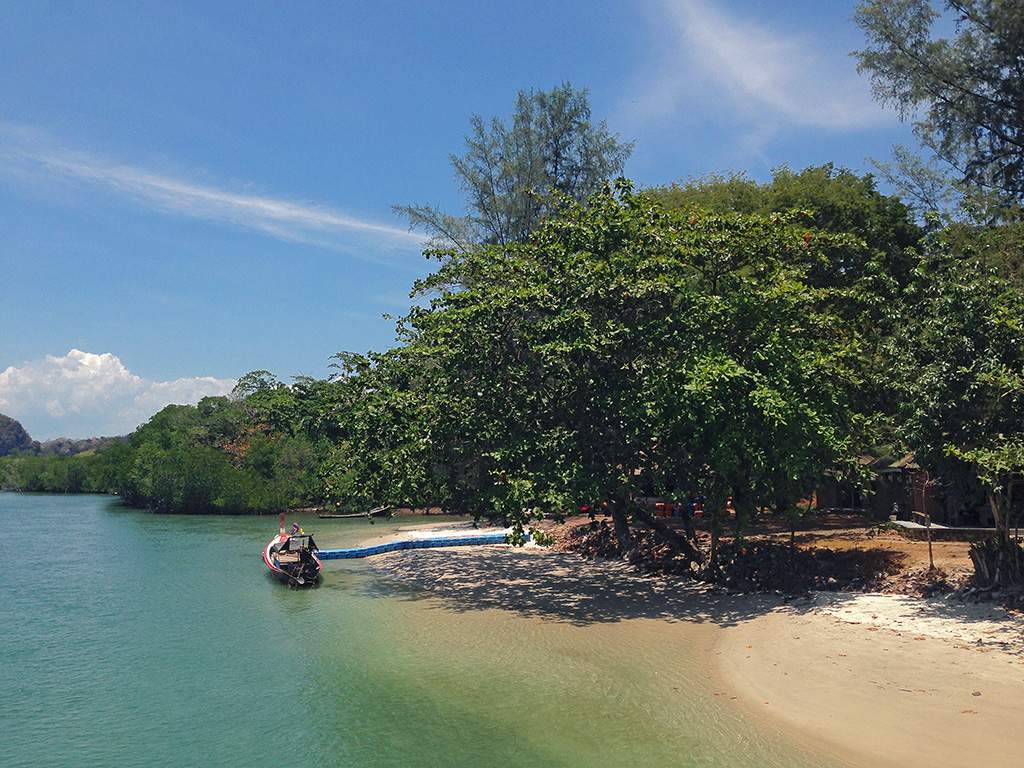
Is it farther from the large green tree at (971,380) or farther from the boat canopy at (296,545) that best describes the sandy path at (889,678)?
the boat canopy at (296,545)

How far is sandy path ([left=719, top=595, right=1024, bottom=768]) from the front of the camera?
1112 cm

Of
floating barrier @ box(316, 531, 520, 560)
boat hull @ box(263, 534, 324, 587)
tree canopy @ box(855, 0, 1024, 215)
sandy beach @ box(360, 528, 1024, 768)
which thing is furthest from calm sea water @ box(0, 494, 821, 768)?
tree canopy @ box(855, 0, 1024, 215)

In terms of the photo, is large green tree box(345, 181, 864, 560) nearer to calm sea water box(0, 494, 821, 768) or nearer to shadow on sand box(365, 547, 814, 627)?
shadow on sand box(365, 547, 814, 627)

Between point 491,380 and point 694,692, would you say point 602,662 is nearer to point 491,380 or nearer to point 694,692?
point 694,692

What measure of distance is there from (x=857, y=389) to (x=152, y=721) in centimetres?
1972

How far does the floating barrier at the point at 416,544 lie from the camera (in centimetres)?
3275

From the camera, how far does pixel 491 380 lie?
21312 mm

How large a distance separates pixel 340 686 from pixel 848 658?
9.98 m

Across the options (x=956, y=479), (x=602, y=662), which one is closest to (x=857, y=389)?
(x=956, y=479)

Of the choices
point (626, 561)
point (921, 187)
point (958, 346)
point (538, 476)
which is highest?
point (921, 187)

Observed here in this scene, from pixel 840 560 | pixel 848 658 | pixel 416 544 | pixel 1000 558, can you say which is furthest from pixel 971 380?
pixel 416 544

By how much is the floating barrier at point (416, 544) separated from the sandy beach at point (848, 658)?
31.2ft

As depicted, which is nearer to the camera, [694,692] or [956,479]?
[694,692]

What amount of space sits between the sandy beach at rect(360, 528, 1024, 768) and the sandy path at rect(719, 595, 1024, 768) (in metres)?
0.02
